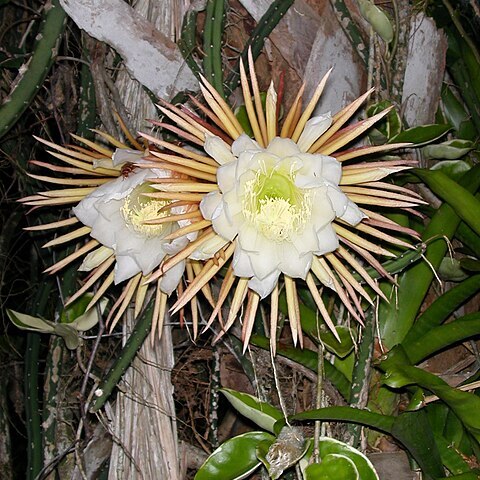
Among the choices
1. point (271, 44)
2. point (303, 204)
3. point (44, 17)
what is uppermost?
point (44, 17)

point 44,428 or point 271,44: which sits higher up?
point 271,44

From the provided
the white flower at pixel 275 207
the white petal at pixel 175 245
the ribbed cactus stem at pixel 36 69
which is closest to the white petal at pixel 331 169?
the white flower at pixel 275 207

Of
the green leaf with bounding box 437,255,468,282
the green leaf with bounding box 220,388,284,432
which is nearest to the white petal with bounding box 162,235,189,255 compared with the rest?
the green leaf with bounding box 220,388,284,432

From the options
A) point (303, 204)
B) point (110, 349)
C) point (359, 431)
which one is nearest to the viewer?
point (303, 204)

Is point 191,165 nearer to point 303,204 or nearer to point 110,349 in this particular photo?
point 303,204

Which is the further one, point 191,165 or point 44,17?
point 44,17

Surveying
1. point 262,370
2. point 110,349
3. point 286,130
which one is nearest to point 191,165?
point 286,130

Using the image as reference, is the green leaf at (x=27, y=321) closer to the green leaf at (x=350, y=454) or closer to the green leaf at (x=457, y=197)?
the green leaf at (x=350, y=454)

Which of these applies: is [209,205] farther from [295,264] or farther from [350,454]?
[350,454]
